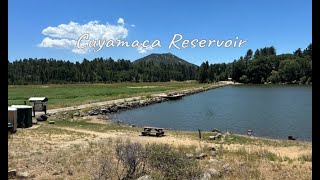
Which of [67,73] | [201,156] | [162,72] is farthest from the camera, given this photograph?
[162,72]

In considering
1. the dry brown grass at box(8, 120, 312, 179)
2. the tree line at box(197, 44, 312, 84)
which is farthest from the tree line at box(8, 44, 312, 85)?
the dry brown grass at box(8, 120, 312, 179)

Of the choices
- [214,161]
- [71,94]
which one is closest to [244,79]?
[71,94]

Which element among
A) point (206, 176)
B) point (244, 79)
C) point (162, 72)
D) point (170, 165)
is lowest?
point (206, 176)

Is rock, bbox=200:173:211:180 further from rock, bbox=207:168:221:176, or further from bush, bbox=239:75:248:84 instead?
bush, bbox=239:75:248:84

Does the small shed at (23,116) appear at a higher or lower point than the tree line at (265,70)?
lower

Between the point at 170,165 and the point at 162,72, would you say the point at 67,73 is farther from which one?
the point at 170,165

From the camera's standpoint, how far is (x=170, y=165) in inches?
387

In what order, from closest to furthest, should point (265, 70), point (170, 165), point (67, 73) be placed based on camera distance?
point (170, 165) → point (67, 73) → point (265, 70)

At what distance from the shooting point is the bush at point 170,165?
954cm

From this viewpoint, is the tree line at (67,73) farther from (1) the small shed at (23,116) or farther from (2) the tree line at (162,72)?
(1) the small shed at (23,116)

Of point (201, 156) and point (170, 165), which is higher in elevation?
point (170, 165)

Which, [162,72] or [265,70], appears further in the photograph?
[162,72]

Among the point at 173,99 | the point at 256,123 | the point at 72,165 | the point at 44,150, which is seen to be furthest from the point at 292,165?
the point at 173,99

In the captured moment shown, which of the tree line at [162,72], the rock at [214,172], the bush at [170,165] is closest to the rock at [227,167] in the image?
the rock at [214,172]
